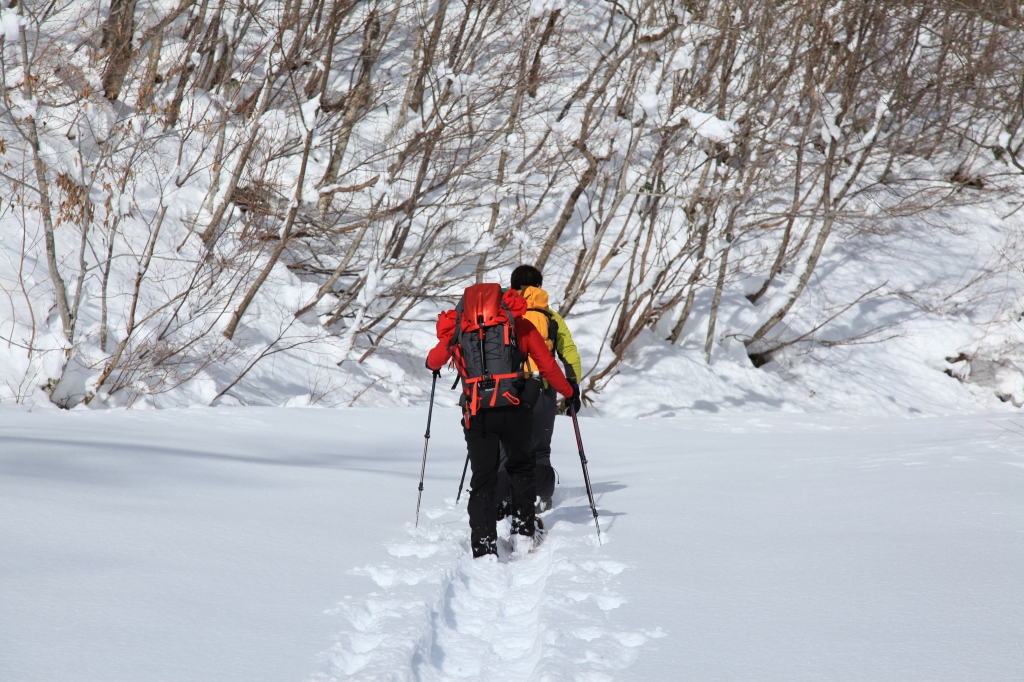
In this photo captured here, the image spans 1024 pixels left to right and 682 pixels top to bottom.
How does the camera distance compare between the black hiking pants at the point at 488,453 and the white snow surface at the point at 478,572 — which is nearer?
the white snow surface at the point at 478,572

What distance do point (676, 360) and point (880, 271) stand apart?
262 inches

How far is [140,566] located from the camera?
260 centimetres

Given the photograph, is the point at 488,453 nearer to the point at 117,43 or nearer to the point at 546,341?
the point at 546,341

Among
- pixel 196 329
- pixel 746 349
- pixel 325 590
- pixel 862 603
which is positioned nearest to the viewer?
pixel 862 603

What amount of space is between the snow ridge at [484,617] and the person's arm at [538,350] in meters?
0.88

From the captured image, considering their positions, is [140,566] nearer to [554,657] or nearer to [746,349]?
[554,657]

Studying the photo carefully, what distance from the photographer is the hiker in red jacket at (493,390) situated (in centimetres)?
342

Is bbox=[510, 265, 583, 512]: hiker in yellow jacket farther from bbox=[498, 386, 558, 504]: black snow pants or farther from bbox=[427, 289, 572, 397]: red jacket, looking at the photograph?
bbox=[427, 289, 572, 397]: red jacket

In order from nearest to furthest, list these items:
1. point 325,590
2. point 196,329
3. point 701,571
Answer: point 325,590
point 701,571
point 196,329

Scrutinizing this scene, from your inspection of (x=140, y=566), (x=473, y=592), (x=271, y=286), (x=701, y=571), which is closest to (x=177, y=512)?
→ (x=140, y=566)

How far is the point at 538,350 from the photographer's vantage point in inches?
142

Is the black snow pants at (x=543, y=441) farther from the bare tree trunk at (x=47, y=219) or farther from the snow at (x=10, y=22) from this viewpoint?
the snow at (x=10, y=22)

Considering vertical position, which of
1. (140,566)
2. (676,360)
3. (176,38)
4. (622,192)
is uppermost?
(176,38)

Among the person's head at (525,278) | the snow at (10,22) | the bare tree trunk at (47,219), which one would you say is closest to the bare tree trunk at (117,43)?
the bare tree trunk at (47,219)
